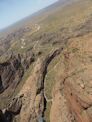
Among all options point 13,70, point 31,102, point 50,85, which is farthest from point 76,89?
point 13,70

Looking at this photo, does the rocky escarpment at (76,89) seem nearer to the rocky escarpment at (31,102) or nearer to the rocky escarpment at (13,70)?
the rocky escarpment at (31,102)

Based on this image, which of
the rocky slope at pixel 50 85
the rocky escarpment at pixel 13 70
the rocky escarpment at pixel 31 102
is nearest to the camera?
the rocky slope at pixel 50 85

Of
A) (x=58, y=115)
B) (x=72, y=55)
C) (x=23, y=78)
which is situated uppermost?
(x=72, y=55)

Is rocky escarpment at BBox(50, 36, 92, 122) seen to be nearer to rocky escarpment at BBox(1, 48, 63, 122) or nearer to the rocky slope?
the rocky slope

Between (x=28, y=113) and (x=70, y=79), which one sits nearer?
(x=70, y=79)

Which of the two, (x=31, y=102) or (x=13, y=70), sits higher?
(x=31, y=102)

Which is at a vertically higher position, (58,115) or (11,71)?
(58,115)

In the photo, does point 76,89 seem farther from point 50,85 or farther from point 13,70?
point 13,70

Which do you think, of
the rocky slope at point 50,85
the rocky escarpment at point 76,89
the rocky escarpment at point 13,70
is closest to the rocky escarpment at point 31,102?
the rocky slope at point 50,85

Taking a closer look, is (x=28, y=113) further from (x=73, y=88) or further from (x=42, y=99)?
(x=73, y=88)

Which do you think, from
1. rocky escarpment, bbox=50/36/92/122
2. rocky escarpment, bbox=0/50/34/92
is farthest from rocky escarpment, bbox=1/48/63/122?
rocky escarpment, bbox=0/50/34/92

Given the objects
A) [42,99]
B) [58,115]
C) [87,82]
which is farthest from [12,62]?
[87,82]
